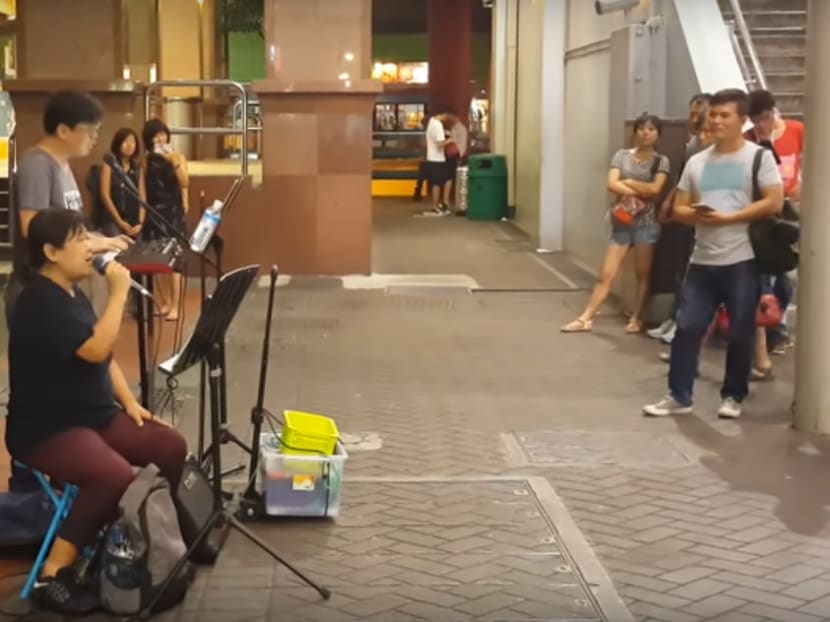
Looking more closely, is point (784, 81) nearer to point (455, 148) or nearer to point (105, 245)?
point (105, 245)

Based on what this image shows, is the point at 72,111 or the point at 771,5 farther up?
the point at 771,5

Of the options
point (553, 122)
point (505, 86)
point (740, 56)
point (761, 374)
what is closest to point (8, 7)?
point (553, 122)

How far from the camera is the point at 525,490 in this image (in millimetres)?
6277

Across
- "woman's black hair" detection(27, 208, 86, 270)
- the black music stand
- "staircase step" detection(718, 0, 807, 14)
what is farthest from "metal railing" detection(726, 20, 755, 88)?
"woman's black hair" detection(27, 208, 86, 270)

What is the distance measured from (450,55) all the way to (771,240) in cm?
2025

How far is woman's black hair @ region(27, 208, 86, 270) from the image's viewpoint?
4.77m

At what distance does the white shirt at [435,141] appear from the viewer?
22.6 metres

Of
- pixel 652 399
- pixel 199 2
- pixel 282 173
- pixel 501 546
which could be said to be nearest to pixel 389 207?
pixel 199 2

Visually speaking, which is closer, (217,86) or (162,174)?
(162,174)

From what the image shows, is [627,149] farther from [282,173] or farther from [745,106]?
[282,173]

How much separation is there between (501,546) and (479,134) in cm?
2456

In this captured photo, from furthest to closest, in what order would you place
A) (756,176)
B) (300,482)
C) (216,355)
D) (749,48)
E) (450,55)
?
(450,55), (749,48), (756,176), (300,482), (216,355)

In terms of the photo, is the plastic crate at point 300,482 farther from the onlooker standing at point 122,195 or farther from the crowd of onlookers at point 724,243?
the onlooker standing at point 122,195

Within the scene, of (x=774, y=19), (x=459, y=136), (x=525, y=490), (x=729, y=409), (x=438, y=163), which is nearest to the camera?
(x=525, y=490)
